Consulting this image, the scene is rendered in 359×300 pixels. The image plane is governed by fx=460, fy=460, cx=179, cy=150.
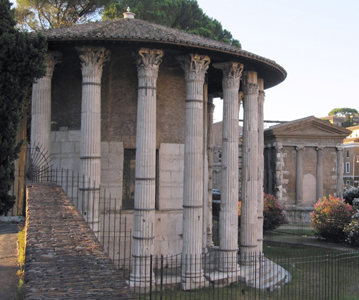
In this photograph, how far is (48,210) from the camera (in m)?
6.24

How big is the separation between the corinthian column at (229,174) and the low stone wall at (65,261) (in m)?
5.76

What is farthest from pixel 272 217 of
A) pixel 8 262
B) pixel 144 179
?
pixel 8 262

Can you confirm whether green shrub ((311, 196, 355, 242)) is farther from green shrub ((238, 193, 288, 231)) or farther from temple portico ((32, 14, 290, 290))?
temple portico ((32, 14, 290, 290))

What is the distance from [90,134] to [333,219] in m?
11.1

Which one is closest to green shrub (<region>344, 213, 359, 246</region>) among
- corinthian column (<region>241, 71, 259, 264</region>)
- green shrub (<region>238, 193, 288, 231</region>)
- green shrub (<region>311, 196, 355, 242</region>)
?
green shrub (<region>311, 196, 355, 242</region>)

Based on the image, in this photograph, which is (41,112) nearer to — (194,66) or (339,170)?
(194,66)

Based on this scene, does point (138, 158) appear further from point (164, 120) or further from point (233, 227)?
point (233, 227)

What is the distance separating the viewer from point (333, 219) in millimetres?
17562

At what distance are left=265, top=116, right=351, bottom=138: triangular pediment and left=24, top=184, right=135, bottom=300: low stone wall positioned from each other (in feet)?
65.6

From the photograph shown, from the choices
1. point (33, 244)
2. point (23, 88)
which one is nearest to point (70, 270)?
point (33, 244)

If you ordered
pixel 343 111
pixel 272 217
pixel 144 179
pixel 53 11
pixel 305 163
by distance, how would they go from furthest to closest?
pixel 343 111 → pixel 305 163 → pixel 53 11 → pixel 272 217 → pixel 144 179

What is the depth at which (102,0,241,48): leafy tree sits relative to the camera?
2411 centimetres

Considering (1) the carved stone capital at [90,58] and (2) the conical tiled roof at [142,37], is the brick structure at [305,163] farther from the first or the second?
(1) the carved stone capital at [90,58]

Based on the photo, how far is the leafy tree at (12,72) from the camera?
837 centimetres
